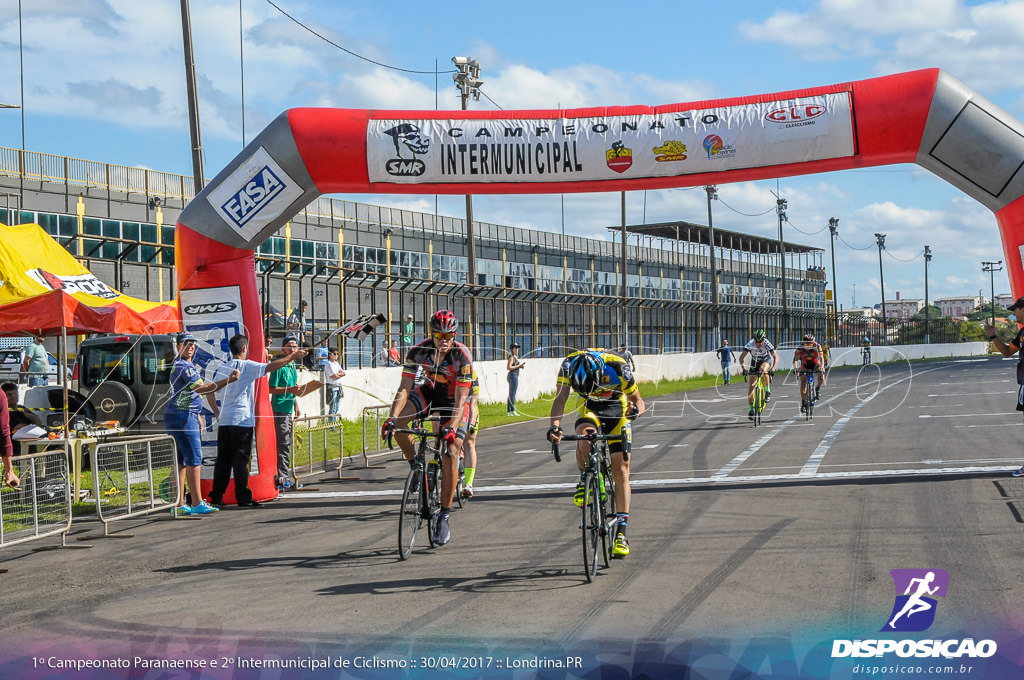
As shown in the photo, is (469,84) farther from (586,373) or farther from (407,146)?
(586,373)

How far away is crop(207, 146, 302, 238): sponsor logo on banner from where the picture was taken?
11.8 meters

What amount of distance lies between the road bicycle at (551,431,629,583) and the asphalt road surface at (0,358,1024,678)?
18cm

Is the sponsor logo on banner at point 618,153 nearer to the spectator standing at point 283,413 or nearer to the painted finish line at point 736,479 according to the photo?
the painted finish line at point 736,479

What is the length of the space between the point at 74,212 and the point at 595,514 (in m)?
32.9

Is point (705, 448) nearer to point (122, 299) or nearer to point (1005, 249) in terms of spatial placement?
point (1005, 249)

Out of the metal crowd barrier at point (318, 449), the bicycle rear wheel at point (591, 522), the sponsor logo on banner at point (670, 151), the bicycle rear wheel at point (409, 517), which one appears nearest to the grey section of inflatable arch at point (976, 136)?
the sponsor logo on banner at point (670, 151)

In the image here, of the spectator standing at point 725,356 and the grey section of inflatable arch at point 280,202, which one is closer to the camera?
the grey section of inflatable arch at point 280,202

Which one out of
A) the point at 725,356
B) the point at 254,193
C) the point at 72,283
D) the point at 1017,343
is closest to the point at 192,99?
the point at 72,283

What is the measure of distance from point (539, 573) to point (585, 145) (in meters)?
6.13

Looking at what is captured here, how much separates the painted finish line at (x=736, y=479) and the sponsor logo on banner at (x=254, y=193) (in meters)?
3.46

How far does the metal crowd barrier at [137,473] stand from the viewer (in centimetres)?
1047

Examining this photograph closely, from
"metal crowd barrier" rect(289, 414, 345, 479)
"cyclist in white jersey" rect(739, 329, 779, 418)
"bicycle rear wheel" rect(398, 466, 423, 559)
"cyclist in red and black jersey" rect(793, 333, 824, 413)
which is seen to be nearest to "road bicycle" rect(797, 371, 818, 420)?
"cyclist in red and black jersey" rect(793, 333, 824, 413)

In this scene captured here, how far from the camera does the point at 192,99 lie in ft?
54.9

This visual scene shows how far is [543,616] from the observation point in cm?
613
